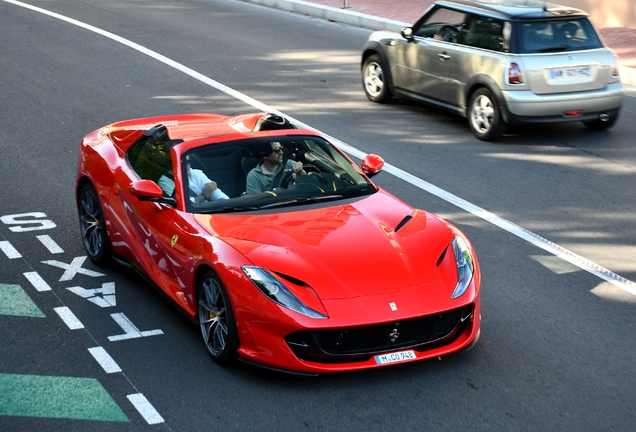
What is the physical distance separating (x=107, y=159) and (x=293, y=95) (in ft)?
23.3

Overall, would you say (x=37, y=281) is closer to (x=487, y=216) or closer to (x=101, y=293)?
(x=101, y=293)

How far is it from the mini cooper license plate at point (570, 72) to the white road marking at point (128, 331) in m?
7.03

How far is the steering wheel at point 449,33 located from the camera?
13211mm

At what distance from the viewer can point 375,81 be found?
14594 mm

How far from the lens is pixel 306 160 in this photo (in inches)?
303

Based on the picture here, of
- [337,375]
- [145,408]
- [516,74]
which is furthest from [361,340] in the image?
[516,74]

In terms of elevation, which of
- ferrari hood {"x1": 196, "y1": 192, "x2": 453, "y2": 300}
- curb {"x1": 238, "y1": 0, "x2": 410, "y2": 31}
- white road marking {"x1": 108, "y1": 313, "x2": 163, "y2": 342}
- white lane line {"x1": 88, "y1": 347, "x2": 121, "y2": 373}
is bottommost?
white road marking {"x1": 108, "y1": 313, "x2": 163, "y2": 342}

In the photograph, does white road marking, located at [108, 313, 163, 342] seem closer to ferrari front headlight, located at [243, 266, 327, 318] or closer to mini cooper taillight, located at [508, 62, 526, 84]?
ferrari front headlight, located at [243, 266, 327, 318]

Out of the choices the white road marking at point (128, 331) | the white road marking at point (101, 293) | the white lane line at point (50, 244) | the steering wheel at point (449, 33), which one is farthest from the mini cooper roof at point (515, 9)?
the white road marking at point (128, 331)

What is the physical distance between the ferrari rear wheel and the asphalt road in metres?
0.14

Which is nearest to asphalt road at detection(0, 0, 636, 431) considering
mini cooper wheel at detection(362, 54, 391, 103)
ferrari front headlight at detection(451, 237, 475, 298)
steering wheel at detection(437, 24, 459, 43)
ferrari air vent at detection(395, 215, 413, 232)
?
mini cooper wheel at detection(362, 54, 391, 103)

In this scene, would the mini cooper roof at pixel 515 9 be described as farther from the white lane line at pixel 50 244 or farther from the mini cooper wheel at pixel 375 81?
the white lane line at pixel 50 244

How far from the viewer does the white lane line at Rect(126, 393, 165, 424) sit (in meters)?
5.71

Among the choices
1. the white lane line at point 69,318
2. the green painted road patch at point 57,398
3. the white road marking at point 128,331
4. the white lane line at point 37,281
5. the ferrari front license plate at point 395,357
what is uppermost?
the ferrari front license plate at point 395,357
